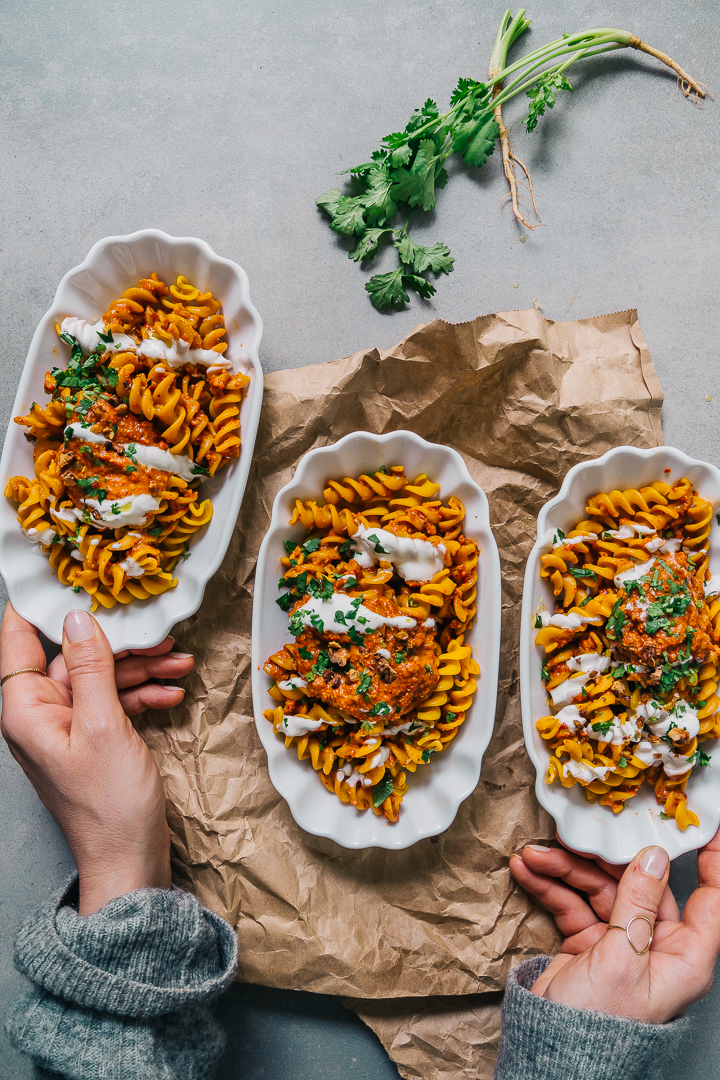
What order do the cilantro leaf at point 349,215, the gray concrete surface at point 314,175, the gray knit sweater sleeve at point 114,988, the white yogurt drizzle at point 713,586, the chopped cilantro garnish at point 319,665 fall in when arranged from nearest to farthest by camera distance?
1. the gray knit sweater sleeve at point 114,988
2. the chopped cilantro garnish at point 319,665
3. the white yogurt drizzle at point 713,586
4. the cilantro leaf at point 349,215
5. the gray concrete surface at point 314,175

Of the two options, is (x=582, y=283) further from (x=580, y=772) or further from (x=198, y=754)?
(x=198, y=754)

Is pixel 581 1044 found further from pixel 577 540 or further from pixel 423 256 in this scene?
pixel 423 256

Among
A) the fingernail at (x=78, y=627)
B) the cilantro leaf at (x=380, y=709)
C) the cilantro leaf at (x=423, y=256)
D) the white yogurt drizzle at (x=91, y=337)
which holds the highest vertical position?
the cilantro leaf at (x=423, y=256)

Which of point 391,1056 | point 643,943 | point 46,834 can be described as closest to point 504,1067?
point 391,1056

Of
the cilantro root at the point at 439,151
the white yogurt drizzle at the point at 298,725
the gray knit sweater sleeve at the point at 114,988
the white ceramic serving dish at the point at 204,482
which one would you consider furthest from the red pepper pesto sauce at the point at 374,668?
the cilantro root at the point at 439,151

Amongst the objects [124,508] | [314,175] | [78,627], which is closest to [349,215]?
[314,175]

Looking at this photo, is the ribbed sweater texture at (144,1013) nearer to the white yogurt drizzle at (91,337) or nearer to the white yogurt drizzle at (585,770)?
the white yogurt drizzle at (585,770)
